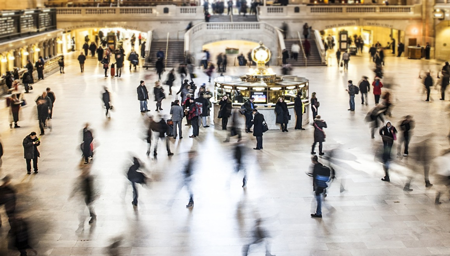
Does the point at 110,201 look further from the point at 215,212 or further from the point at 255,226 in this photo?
the point at 255,226

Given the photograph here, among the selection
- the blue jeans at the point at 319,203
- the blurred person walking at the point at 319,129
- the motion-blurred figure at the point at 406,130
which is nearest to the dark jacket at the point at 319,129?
the blurred person walking at the point at 319,129

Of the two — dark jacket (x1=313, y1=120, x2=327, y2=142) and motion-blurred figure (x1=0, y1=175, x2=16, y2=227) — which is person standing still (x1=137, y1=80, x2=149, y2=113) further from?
motion-blurred figure (x1=0, y1=175, x2=16, y2=227)

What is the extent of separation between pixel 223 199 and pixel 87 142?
420 cm

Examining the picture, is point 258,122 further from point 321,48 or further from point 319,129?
point 321,48

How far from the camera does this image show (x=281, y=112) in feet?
63.4

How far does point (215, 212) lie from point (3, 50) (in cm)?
1972

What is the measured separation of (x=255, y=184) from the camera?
14211 mm

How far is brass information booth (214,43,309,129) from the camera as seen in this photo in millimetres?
19891

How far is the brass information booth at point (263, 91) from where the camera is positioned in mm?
19891

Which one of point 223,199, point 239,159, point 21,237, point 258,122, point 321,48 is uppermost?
point 321,48

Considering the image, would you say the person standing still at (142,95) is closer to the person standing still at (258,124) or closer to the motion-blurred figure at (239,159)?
the person standing still at (258,124)

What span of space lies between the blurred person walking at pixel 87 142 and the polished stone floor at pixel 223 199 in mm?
456

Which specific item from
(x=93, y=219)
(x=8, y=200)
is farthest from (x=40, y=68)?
(x=8, y=200)

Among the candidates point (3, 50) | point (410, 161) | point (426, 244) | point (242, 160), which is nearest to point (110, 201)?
point (242, 160)
